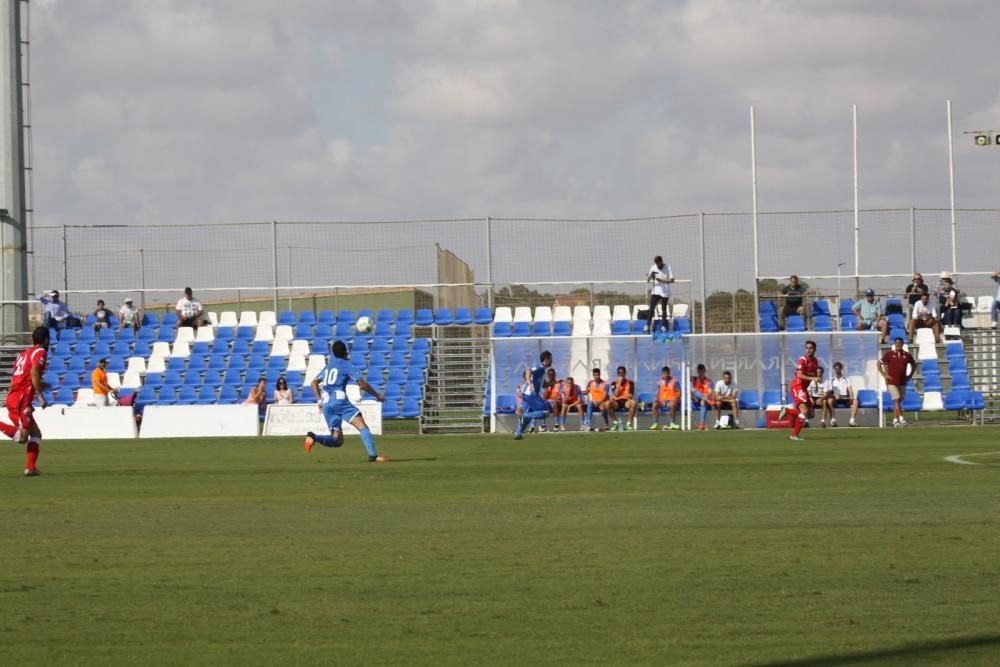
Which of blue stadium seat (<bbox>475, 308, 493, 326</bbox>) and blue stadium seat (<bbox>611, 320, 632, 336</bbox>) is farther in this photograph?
blue stadium seat (<bbox>475, 308, 493, 326</bbox>)

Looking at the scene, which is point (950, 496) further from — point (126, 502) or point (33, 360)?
point (33, 360)

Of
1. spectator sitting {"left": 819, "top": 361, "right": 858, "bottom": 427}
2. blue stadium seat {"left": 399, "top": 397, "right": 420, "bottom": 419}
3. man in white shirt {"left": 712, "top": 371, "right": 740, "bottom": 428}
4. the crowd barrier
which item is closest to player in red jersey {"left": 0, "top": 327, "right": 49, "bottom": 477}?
the crowd barrier

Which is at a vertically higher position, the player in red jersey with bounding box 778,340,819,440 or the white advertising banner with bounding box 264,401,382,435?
the player in red jersey with bounding box 778,340,819,440

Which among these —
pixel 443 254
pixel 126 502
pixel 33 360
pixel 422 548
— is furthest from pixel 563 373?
pixel 422 548

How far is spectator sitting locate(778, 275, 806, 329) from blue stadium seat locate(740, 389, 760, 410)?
4913 millimetres

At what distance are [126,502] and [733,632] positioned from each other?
366 inches

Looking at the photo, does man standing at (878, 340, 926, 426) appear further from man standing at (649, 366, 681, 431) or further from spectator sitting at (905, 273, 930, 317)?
spectator sitting at (905, 273, 930, 317)

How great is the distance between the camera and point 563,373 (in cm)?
3459

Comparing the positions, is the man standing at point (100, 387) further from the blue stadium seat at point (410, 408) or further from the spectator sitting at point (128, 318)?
the blue stadium seat at point (410, 408)

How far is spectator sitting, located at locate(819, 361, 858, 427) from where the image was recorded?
1273 inches

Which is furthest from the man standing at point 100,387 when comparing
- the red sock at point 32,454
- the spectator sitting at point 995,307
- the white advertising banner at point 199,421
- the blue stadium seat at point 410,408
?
the spectator sitting at point 995,307

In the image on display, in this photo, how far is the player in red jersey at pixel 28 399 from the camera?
19.2m

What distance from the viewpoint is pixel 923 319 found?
119ft

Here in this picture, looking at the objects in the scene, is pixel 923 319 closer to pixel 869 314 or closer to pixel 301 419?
pixel 869 314
